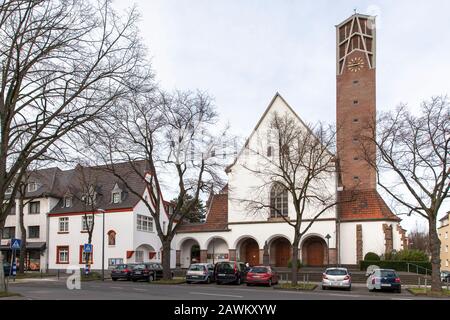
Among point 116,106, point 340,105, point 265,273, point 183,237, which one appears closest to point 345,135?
point 340,105

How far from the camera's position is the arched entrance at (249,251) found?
53688 mm

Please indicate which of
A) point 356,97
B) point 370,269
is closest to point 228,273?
point 370,269

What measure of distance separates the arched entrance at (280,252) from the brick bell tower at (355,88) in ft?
29.1

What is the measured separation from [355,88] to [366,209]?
537 inches

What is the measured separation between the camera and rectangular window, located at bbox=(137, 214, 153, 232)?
182 feet

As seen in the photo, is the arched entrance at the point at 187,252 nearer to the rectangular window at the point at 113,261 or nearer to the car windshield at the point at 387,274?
the rectangular window at the point at 113,261

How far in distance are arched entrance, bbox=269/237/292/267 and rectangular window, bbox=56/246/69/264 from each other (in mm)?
22714

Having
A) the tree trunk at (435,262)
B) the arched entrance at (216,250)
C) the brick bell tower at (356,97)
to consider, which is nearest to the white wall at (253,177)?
the arched entrance at (216,250)

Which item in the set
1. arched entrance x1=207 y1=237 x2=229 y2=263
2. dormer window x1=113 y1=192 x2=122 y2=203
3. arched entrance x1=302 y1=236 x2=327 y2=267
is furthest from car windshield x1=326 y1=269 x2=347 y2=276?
dormer window x1=113 y1=192 x2=122 y2=203

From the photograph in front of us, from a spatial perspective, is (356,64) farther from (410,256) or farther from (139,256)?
(139,256)

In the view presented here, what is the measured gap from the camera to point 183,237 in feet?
185

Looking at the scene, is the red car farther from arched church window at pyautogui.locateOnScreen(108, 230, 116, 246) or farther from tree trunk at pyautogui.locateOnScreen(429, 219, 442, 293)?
arched church window at pyautogui.locateOnScreen(108, 230, 116, 246)
